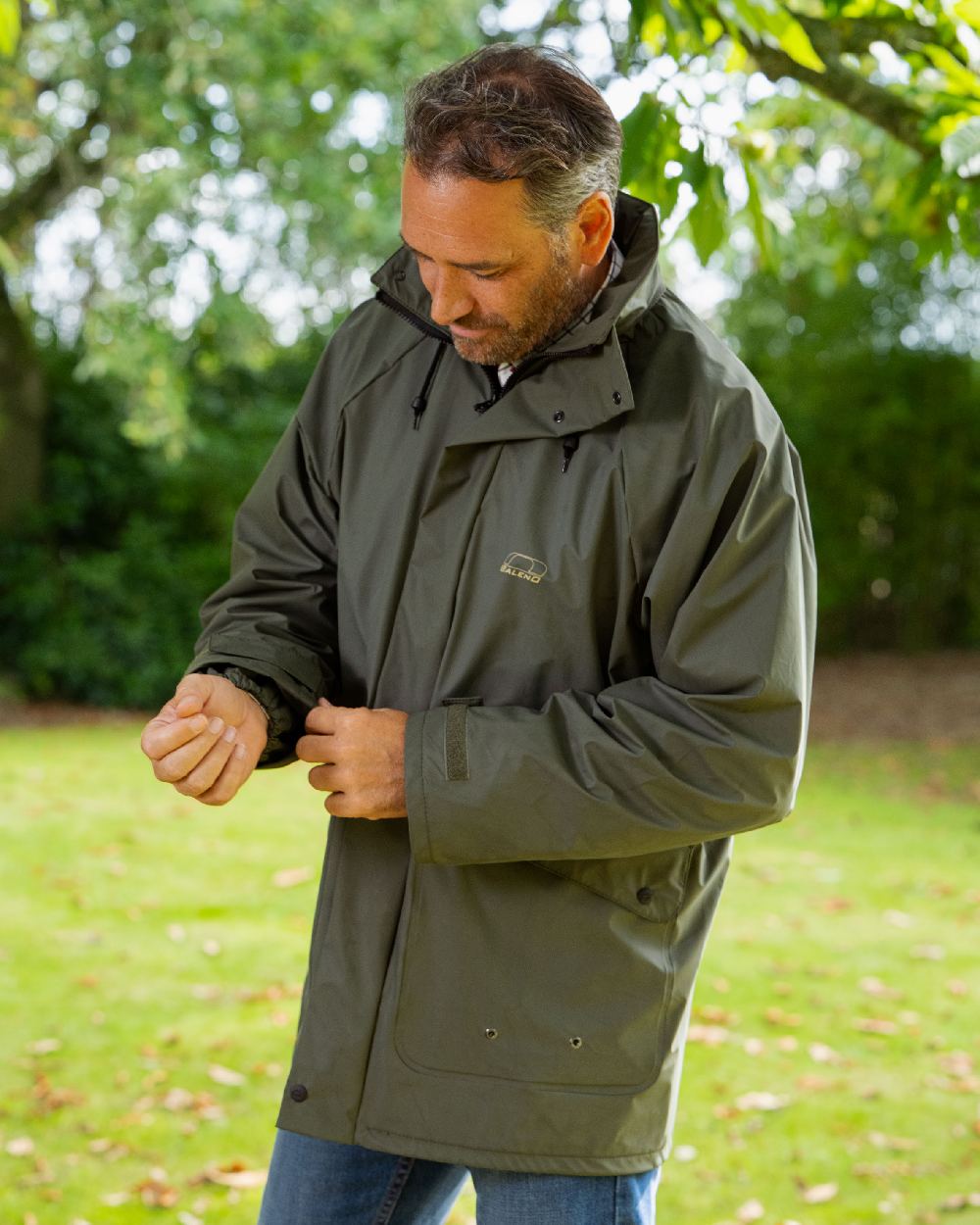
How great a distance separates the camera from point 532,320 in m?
1.88

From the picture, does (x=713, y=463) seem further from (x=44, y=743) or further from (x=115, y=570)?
(x=115, y=570)

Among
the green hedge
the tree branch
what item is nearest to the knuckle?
the tree branch

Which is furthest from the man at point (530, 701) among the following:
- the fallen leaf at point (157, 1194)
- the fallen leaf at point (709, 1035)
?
the fallen leaf at point (709, 1035)

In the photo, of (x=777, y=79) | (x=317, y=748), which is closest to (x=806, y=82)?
(x=777, y=79)

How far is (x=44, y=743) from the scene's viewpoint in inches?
395

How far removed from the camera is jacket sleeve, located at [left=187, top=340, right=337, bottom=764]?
6.97 ft

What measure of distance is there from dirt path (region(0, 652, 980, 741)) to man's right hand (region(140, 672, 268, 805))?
9.50 metres

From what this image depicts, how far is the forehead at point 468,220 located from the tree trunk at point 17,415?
10.7 m

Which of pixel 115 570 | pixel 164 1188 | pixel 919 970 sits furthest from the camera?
pixel 115 570

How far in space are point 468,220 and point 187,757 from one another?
0.76 metres

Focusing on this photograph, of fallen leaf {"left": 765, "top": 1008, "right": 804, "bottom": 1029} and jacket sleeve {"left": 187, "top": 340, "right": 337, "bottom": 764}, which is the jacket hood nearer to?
jacket sleeve {"left": 187, "top": 340, "right": 337, "bottom": 764}

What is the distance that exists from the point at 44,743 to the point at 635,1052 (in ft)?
28.9

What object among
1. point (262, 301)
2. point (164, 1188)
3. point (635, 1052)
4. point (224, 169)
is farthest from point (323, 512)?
point (262, 301)

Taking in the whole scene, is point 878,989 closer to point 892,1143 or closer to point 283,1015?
point 892,1143
